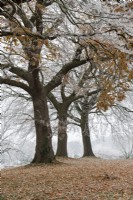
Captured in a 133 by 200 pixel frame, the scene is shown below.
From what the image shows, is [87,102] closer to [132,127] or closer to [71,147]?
[132,127]

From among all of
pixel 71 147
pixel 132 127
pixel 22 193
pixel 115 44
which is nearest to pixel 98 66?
pixel 115 44

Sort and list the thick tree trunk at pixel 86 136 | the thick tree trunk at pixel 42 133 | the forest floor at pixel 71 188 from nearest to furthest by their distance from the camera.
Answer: the forest floor at pixel 71 188, the thick tree trunk at pixel 42 133, the thick tree trunk at pixel 86 136

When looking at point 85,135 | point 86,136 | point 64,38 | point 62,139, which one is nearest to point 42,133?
point 64,38

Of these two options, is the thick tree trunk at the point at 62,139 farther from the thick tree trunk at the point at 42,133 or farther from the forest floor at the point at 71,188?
the forest floor at the point at 71,188

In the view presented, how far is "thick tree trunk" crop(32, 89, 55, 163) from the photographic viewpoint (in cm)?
1310

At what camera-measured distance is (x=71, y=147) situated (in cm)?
5259

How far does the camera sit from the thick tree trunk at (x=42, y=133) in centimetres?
1310

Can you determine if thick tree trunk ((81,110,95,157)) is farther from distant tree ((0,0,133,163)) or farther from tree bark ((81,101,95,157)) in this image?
distant tree ((0,0,133,163))

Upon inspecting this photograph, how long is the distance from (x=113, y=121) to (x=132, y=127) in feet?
6.57

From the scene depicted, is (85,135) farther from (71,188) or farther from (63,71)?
(71,188)

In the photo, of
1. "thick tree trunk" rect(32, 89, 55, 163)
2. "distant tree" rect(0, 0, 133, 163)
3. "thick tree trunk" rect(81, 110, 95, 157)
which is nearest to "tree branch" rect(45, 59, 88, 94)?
"distant tree" rect(0, 0, 133, 163)

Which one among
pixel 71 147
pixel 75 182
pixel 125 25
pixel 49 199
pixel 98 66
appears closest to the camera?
pixel 49 199

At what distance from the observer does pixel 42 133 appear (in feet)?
44.1

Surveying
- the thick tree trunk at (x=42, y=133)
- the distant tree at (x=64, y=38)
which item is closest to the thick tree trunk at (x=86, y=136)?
the distant tree at (x=64, y=38)
